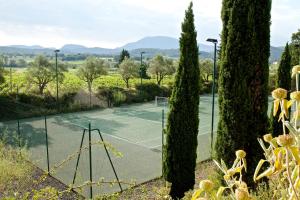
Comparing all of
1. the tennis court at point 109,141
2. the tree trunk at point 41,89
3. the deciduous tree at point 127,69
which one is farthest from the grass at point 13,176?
Answer: the deciduous tree at point 127,69

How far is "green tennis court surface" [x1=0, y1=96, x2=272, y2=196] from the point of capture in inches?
397

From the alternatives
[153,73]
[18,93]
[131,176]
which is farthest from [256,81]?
[153,73]

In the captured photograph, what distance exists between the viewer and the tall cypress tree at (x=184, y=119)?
314 inches

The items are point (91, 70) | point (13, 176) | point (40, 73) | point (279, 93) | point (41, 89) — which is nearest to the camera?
point (279, 93)

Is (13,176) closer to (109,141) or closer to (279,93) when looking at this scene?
(109,141)

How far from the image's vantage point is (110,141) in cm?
1397

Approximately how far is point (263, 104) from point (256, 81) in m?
0.48

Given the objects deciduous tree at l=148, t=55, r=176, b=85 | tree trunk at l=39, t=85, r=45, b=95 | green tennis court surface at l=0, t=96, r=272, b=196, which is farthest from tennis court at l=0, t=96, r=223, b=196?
deciduous tree at l=148, t=55, r=176, b=85

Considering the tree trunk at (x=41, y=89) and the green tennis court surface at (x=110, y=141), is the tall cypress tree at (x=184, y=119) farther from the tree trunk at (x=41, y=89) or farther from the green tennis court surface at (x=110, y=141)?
the tree trunk at (x=41, y=89)

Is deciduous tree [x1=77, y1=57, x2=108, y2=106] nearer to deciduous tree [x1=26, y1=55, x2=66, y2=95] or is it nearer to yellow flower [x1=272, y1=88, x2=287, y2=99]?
deciduous tree [x1=26, y1=55, x2=66, y2=95]

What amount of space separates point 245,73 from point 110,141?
343 inches

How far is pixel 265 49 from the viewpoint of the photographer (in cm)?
632

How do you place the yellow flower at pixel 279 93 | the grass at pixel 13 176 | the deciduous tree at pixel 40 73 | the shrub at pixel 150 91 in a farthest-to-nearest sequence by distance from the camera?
the shrub at pixel 150 91 < the deciduous tree at pixel 40 73 < the grass at pixel 13 176 < the yellow flower at pixel 279 93

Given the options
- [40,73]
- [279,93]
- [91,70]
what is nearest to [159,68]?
[91,70]
